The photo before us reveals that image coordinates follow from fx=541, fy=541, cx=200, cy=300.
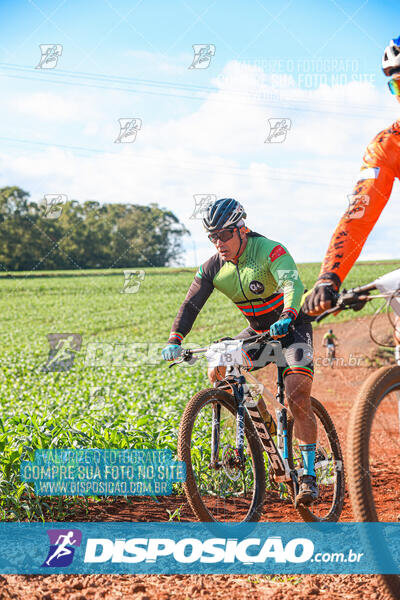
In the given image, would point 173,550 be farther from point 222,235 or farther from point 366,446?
point 222,235

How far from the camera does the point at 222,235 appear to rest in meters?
4.43

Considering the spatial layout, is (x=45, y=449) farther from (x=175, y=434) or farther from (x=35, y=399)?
(x=35, y=399)

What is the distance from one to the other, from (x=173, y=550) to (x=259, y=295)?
2.12 m

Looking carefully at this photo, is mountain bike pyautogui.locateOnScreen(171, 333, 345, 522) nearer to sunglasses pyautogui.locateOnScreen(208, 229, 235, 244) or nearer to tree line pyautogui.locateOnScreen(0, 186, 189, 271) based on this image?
sunglasses pyautogui.locateOnScreen(208, 229, 235, 244)

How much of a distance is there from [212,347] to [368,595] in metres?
1.91

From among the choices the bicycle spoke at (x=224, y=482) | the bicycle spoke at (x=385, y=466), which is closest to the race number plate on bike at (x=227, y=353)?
the bicycle spoke at (x=224, y=482)

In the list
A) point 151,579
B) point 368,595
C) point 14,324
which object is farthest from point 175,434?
point 14,324

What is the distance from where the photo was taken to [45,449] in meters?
4.87

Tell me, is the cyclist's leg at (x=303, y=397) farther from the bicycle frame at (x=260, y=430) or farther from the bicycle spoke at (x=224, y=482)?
the bicycle spoke at (x=224, y=482)

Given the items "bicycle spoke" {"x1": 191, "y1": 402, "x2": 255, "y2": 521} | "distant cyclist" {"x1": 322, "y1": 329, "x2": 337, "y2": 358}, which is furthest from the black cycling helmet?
"distant cyclist" {"x1": 322, "y1": 329, "x2": 337, "y2": 358}

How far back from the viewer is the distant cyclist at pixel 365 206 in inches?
113

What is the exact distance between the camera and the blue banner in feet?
11.7

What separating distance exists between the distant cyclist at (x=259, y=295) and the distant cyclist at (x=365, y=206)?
3.74 ft

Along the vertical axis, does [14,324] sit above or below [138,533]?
above
